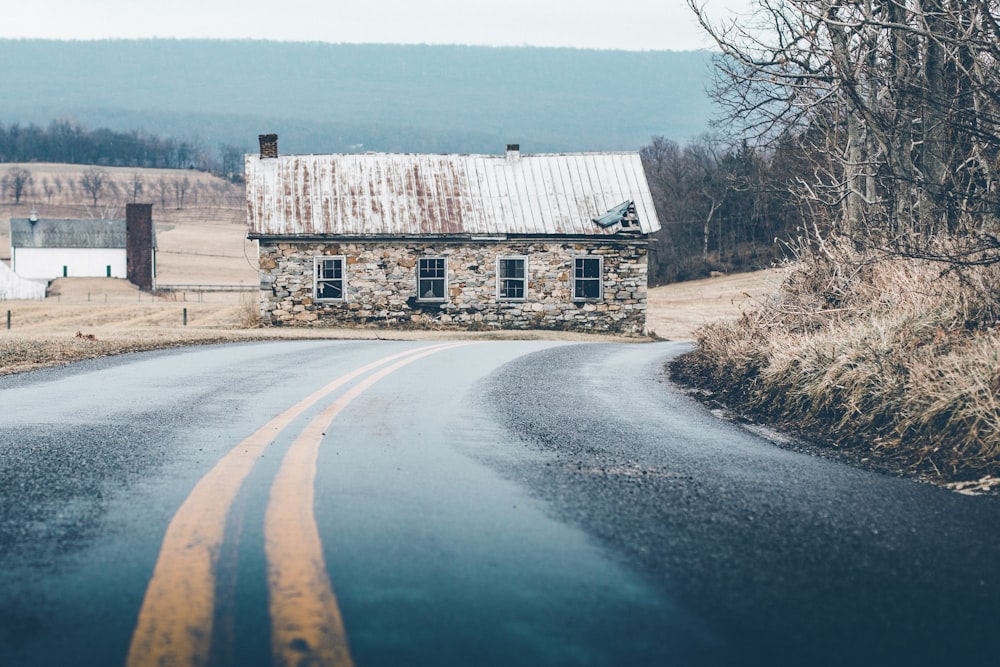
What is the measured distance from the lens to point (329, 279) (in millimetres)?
29172

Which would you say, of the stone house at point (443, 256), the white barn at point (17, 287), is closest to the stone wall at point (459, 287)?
the stone house at point (443, 256)

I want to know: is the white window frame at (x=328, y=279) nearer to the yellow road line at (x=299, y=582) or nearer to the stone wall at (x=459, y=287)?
the stone wall at (x=459, y=287)

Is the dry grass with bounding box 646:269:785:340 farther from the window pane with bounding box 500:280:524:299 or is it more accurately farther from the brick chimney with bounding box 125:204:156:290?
the brick chimney with bounding box 125:204:156:290

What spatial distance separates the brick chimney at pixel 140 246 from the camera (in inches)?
2977

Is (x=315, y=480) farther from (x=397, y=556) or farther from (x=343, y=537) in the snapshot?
(x=397, y=556)

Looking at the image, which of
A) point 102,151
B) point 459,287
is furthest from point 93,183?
point 459,287

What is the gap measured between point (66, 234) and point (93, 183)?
7819 centimetres

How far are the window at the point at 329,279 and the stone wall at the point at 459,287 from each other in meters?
0.17

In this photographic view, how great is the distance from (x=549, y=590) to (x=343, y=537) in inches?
39.8

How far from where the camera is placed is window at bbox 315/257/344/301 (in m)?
29.1

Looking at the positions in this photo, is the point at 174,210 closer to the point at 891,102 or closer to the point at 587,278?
the point at 587,278

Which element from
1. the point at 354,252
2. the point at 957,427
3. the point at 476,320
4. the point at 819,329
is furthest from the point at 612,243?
the point at 957,427

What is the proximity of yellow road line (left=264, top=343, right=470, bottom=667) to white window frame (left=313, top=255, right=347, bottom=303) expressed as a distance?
953 inches

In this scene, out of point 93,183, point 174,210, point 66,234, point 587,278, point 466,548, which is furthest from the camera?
point 93,183
